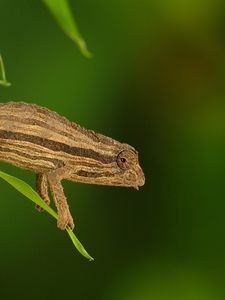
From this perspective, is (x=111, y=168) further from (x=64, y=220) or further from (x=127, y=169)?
(x=64, y=220)

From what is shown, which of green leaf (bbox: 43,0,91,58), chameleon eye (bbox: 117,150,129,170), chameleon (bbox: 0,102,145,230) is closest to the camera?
green leaf (bbox: 43,0,91,58)

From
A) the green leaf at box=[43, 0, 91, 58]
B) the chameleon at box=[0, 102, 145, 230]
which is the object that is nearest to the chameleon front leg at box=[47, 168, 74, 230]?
the chameleon at box=[0, 102, 145, 230]

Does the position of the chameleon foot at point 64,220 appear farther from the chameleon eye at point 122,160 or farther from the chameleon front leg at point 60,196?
the chameleon eye at point 122,160

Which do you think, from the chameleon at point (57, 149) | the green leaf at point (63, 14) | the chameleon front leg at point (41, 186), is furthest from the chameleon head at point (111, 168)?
the green leaf at point (63, 14)

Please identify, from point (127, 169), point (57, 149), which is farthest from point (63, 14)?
point (127, 169)

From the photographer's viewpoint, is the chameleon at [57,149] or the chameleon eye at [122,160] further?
the chameleon eye at [122,160]

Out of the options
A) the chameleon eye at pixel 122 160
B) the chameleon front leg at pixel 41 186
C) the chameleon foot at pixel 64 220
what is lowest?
the chameleon foot at pixel 64 220

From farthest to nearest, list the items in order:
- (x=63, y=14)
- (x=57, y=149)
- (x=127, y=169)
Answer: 1. (x=127, y=169)
2. (x=57, y=149)
3. (x=63, y=14)

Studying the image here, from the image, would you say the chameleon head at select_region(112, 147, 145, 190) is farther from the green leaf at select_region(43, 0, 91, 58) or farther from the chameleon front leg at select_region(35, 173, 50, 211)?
the green leaf at select_region(43, 0, 91, 58)
